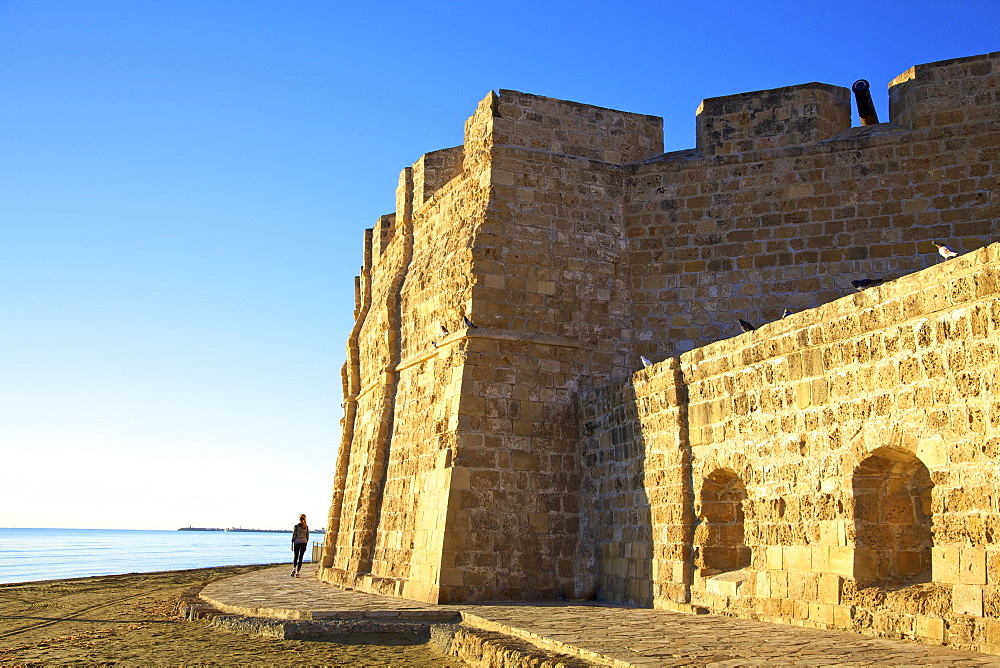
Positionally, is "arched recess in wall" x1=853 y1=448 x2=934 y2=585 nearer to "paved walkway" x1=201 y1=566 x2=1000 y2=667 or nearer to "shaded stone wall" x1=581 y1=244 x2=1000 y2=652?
"shaded stone wall" x1=581 y1=244 x2=1000 y2=652

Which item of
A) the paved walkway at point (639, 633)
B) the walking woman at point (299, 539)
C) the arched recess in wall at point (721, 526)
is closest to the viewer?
the paved walkway at point (639, 633)

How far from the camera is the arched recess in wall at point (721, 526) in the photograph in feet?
26.5

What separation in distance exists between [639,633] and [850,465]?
190cm

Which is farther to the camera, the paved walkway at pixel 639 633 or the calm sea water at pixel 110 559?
the calm sea water at pixel 110 559

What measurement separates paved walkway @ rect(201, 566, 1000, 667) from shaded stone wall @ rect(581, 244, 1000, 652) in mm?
311

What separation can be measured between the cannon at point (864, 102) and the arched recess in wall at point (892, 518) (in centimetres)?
614

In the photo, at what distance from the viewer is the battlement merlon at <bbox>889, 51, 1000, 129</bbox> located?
1020cm

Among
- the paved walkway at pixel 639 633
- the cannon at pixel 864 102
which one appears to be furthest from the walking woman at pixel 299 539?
the cannon at pixel 864 102

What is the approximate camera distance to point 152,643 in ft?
26.3

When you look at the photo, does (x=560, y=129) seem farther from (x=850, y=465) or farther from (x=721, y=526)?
(x=850, y=465)

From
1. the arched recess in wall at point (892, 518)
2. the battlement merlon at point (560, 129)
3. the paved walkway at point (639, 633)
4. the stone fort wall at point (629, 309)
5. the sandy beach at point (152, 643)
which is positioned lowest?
the sandy beach at point (152, 643)

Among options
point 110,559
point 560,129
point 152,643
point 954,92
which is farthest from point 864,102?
point 110,559

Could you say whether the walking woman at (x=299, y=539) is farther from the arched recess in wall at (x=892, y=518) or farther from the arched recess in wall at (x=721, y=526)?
the arched recess in wall at (x=892, y=518)

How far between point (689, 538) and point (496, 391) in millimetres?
2860
